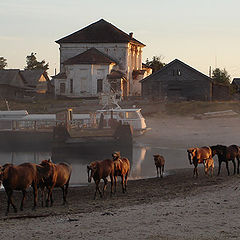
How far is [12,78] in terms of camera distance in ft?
290

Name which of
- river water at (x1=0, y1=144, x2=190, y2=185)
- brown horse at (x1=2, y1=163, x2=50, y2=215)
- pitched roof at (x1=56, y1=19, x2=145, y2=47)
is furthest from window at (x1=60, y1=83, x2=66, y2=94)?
brown horse at (x1=2, y1=163, x2=50, y2=215)

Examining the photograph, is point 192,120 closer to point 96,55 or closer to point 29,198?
point 96,55

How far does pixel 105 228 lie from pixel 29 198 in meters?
7.67

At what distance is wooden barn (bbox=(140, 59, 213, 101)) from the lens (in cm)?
7469

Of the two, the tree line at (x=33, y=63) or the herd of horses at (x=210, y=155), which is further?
the tree line at (x=33, y=63)

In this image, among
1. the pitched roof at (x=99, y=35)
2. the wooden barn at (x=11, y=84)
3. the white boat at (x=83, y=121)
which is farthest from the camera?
the wooden barn at (x=11, y=84)

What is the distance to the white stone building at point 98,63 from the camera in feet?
248

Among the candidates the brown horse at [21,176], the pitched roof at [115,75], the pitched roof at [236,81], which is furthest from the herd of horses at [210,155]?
the pitched roof at [236,81]

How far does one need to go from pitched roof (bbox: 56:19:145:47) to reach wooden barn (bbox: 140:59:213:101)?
7.57m

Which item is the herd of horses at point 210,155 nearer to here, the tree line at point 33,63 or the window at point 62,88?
the window at point 62,88

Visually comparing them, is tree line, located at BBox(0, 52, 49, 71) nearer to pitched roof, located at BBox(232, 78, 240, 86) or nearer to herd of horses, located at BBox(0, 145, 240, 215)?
pitched roof, located at BBox(232, 78, 240, 86)

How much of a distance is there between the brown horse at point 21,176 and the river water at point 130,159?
7764mm

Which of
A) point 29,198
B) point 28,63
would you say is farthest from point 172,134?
point 28,63

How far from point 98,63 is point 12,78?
18.5m
